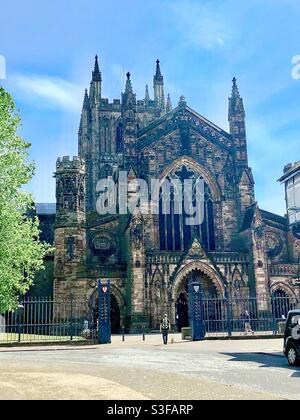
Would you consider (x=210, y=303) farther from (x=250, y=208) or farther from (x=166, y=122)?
(x=166, y=122)

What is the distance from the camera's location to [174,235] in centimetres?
3825

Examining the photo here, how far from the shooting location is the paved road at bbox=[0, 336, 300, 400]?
9192 mm

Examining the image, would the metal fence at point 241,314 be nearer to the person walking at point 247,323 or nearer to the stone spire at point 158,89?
the person walking at point 247,323

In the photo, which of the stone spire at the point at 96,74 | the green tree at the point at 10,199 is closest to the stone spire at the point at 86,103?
the stone spire at the point at 96,74

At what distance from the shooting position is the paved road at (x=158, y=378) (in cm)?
919

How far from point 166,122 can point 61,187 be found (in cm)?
1022

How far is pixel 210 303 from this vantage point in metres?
35.9

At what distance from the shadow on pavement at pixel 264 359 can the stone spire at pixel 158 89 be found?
2128 inches

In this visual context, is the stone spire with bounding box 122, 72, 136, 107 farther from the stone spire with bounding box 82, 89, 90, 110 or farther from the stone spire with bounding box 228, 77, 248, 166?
the stone spire with bounding box 82, 89, 90, 110

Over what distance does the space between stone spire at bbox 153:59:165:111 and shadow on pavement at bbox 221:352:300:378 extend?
177 feet

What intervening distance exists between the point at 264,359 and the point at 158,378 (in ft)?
19.5

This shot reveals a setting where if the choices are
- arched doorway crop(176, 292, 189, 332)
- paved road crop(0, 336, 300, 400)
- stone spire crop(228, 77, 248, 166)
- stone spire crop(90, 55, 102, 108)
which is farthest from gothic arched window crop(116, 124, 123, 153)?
paved road crop(0, 336, 300, 400)

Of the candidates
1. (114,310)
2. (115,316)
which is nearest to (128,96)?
(114,310)

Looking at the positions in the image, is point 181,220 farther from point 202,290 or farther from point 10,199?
point 10,199
